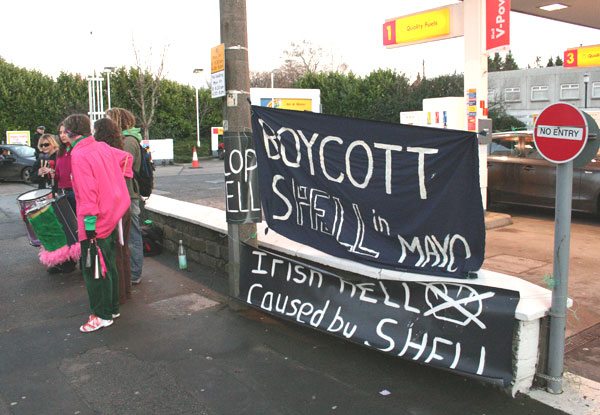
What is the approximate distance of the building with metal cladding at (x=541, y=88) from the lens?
43281 millimetres

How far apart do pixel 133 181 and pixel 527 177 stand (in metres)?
7.41

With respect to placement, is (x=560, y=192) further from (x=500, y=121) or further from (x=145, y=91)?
(x=145, y=91)

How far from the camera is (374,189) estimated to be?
13.7 feet

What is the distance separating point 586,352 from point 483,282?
126 cm

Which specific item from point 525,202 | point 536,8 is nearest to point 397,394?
point 525,202

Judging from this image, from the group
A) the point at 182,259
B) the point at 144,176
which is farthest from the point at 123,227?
the point at 182,259

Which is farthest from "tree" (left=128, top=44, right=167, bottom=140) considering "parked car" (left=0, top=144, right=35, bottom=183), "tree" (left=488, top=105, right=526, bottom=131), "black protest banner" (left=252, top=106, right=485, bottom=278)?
"black protest banner" (left=252, top=106, right=485, bottom=278)

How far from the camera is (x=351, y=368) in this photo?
4.01 m

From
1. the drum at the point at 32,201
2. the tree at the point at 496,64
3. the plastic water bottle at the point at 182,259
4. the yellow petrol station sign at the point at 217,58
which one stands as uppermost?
the tree at the point at 496,64

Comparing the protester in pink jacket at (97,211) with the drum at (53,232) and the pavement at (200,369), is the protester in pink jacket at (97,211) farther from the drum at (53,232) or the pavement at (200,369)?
the drum at (53,232)

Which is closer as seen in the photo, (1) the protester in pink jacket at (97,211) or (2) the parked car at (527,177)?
(1) the protester in pink jacket at (97,211)

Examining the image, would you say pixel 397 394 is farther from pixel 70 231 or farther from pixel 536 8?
pixel 536 8

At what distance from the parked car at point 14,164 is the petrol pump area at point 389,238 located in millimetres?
16091

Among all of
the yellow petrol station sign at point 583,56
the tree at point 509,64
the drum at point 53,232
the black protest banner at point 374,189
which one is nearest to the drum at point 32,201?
the drum at point 53,232
